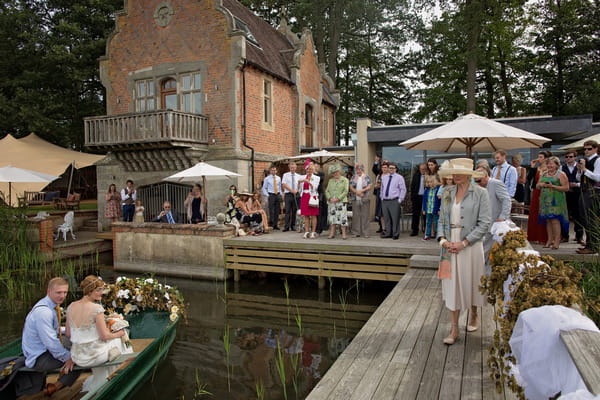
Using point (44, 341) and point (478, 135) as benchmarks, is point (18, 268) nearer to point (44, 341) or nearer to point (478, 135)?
point (44, 341)

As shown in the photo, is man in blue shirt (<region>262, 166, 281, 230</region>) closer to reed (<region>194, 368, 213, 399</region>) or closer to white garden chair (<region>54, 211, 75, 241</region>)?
reed (<region>194, 368, 213, 399</region>)

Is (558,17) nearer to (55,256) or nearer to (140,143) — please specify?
(140,143)

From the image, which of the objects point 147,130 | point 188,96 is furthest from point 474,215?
point 188,96

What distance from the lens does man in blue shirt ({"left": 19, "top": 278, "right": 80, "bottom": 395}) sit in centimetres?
456

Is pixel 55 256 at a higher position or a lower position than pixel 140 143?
lower

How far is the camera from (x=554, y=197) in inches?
293

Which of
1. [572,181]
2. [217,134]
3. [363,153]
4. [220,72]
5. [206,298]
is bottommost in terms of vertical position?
[206,298]

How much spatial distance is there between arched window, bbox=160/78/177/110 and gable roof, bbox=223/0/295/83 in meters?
3.25

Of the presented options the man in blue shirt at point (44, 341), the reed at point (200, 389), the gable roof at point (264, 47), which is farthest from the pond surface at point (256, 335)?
the gable roof at point (264, 47)

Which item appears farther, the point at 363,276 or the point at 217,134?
the point at 217,134

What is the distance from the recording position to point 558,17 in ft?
76.1

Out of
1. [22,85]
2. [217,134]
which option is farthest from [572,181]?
[22,85]

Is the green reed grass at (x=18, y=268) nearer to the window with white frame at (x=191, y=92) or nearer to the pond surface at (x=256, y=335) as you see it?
the pond surface at (x=256, y=335)

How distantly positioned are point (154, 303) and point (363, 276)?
4.58 metres
